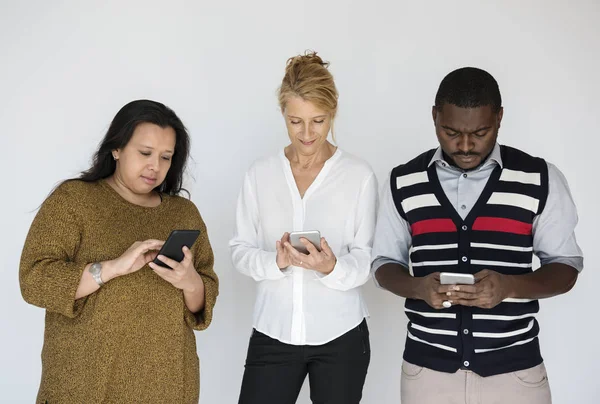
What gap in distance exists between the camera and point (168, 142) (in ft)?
8.86

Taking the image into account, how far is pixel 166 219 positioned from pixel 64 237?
397 millimetres

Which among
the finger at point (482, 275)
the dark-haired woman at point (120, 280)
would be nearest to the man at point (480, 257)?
the finger at point (482, 275)

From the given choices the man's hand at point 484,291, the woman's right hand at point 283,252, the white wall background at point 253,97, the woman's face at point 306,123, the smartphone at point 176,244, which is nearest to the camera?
the man's hand at point 484,291

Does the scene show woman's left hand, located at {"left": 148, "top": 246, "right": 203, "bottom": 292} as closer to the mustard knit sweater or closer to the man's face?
the mustard knit sweater

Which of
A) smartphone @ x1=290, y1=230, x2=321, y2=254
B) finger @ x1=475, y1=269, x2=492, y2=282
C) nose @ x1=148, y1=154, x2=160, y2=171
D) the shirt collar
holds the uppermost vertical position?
the shirt collar

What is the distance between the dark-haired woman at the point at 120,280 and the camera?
7.93 feet

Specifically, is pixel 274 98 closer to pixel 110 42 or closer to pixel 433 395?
pixel 110 42

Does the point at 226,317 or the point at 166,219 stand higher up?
the point at 166,219

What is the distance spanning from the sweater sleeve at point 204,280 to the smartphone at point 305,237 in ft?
1.11

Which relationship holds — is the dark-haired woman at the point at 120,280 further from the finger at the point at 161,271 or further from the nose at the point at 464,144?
the nose at the point at 464,144

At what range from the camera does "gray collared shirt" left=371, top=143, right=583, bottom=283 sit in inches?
96.0

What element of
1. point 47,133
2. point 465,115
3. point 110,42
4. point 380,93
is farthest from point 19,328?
point 465,115

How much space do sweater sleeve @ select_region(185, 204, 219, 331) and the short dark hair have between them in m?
1.01

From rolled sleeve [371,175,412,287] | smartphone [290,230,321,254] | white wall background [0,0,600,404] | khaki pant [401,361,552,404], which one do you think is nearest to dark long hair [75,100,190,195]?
smartphone [290,230,321,254]
